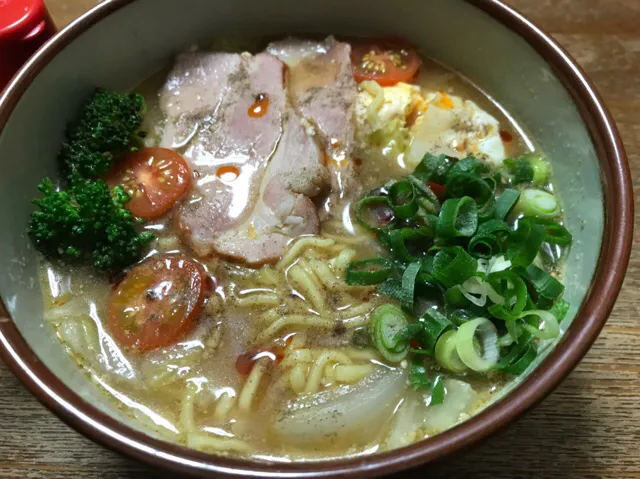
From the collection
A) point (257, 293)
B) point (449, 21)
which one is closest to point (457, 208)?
point (257, 293)

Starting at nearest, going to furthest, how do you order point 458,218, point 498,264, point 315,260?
point 498,264 < point 458,218 < point 315,260

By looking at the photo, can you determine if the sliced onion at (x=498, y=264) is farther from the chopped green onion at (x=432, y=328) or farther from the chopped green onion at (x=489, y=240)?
the chopped green onion at (x=432, y=328)

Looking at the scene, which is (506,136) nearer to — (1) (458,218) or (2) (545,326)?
(1) (458,218)

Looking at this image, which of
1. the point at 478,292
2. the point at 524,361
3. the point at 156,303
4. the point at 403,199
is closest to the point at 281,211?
the point at 403,199

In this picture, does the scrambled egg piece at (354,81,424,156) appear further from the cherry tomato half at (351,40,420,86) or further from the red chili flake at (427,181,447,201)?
the red chili flake at (427,181,447,201)

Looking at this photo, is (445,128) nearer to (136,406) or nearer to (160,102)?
(160,102)

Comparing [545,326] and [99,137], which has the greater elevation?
[99,137]

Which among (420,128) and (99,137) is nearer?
(99,137)
